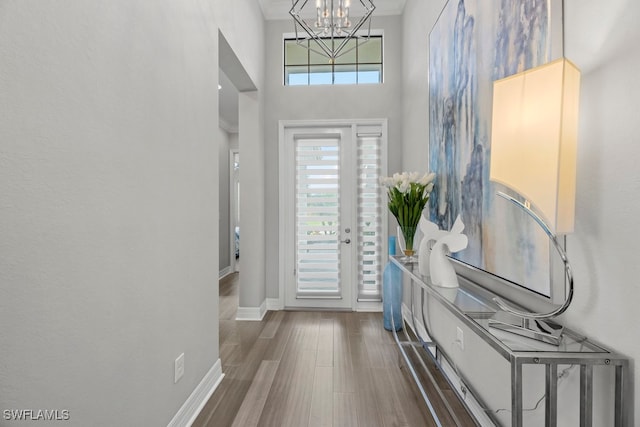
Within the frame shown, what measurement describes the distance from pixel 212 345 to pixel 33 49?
6.16 feet

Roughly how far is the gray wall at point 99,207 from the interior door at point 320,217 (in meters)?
1.91

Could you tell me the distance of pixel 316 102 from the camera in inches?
146

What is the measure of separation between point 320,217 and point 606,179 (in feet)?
9.67

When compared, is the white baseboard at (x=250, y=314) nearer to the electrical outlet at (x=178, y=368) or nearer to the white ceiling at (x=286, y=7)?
the electrical outlet at (x=178, y=368)

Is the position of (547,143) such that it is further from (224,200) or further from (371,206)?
(224,200)

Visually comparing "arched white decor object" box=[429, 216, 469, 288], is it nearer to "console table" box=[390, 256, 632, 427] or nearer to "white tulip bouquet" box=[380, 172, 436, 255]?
"console table" box=[390, 256, 632, 427]

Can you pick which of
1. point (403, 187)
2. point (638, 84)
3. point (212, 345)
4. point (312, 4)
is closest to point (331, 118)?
point (312, 4)

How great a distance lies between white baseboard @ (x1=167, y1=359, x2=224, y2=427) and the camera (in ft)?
5.53

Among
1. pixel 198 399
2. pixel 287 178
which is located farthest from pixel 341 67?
pixel 198 399

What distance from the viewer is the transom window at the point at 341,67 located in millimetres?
3791

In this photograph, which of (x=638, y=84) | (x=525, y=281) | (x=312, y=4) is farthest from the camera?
(x=312, y=4)

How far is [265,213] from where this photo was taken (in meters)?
3.73

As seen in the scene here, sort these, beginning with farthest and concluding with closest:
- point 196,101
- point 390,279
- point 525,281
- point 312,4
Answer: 1. point 312,4
2. point 390,279
3. point 196,101
4. point 525,281

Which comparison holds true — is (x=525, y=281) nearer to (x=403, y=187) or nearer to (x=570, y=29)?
(x=570, y=29)
